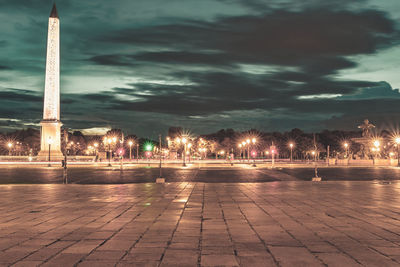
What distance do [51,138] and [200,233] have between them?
200ft

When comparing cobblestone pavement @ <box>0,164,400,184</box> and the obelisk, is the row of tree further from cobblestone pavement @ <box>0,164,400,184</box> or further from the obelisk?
cobblestone pavement @ <box>0,164,400,184</box>

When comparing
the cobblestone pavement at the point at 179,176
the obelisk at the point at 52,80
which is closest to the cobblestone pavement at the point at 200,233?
the cobblestone pavement at the point at 179,176

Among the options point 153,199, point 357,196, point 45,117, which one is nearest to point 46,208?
point 153,199

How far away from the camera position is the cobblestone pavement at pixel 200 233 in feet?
24.1

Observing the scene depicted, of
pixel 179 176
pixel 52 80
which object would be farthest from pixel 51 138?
pixel 179 176

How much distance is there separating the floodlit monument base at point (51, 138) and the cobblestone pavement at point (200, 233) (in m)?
50.9

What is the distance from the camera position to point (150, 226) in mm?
10734

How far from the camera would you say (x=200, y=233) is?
9695 mm

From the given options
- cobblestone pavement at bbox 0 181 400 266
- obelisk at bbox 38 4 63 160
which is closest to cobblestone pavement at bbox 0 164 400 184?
cobblestone pavement at bbox 0 181 400 266

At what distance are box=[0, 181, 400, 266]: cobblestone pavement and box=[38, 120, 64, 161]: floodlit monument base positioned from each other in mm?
50918

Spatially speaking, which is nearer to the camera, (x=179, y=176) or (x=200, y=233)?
(x=200, y=233)

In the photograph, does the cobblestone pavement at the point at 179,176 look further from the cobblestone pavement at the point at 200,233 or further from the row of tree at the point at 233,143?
the row of tree at the point at 233,143

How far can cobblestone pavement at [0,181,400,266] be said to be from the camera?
7.35m

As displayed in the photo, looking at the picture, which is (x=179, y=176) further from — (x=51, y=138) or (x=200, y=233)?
(x=51, y=138)
